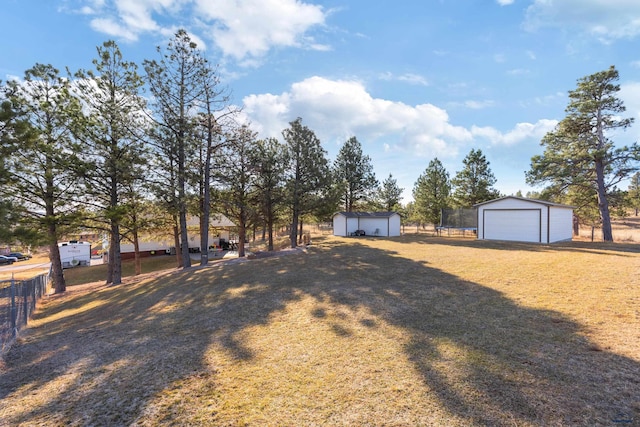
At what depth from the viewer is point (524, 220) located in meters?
20.0

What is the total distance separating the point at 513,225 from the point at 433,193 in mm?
14123

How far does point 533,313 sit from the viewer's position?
5.68 metres

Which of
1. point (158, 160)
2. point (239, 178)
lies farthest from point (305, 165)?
point (158, 160)

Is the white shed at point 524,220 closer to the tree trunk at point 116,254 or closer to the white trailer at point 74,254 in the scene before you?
the tree trunk at point 116,254

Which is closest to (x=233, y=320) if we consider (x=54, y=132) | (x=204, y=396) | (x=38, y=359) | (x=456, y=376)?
(x=204, y=396)

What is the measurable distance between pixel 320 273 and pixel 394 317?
5182 mm

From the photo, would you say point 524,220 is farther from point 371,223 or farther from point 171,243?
point 171,243

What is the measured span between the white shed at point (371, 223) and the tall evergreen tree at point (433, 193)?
5.27 m

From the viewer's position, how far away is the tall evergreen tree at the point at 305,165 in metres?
21.9

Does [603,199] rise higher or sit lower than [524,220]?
higher

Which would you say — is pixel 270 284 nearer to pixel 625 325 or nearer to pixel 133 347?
pixel 133 347

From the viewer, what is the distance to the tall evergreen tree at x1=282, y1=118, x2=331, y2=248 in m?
21.9

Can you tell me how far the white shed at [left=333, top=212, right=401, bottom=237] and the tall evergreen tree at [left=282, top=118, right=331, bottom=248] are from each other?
9.15 metres

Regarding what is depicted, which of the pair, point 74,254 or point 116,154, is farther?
point 74,254
